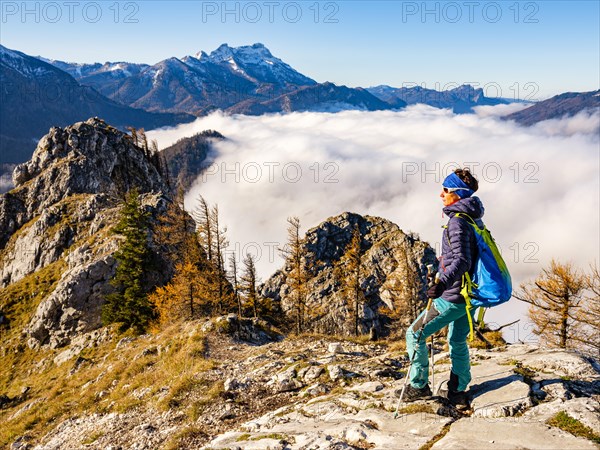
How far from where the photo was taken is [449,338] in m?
7.93

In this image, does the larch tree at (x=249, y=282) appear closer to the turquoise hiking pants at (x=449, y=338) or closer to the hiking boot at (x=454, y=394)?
the turquoise hiking pants at (x=449, y=338)

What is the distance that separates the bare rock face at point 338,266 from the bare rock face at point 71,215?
36.0m

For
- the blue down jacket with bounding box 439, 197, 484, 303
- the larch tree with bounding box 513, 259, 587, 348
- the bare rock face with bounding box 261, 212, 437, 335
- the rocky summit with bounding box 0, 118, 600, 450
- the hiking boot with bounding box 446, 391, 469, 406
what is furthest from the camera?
the bare rock face with bounding box 261, 212, 437, 335

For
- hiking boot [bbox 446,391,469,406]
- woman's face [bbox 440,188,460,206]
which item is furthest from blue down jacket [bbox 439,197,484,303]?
hiking boot [bbox 446,391,469,406]

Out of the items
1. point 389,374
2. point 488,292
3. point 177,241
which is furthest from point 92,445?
point 177,241

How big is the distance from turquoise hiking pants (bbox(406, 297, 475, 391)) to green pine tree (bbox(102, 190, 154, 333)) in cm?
3322

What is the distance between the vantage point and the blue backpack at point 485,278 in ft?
22.3

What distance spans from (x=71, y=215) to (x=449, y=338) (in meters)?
59.0

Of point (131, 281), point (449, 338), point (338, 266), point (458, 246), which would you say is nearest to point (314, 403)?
point (449, 338)

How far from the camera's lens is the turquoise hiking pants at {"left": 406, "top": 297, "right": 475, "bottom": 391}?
24.5 feet

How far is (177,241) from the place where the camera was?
4172 centimetres

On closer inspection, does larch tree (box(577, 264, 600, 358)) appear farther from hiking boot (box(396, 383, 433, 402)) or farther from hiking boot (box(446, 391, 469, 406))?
hiking boot (box(396, 383, 433, 402))

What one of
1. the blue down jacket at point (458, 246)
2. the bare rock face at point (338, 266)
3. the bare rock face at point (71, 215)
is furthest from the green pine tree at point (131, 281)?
the bare rock face at point (338, 266)

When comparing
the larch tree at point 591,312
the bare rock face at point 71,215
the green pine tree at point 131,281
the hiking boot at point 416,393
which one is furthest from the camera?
the bare rock face at point 71,215
